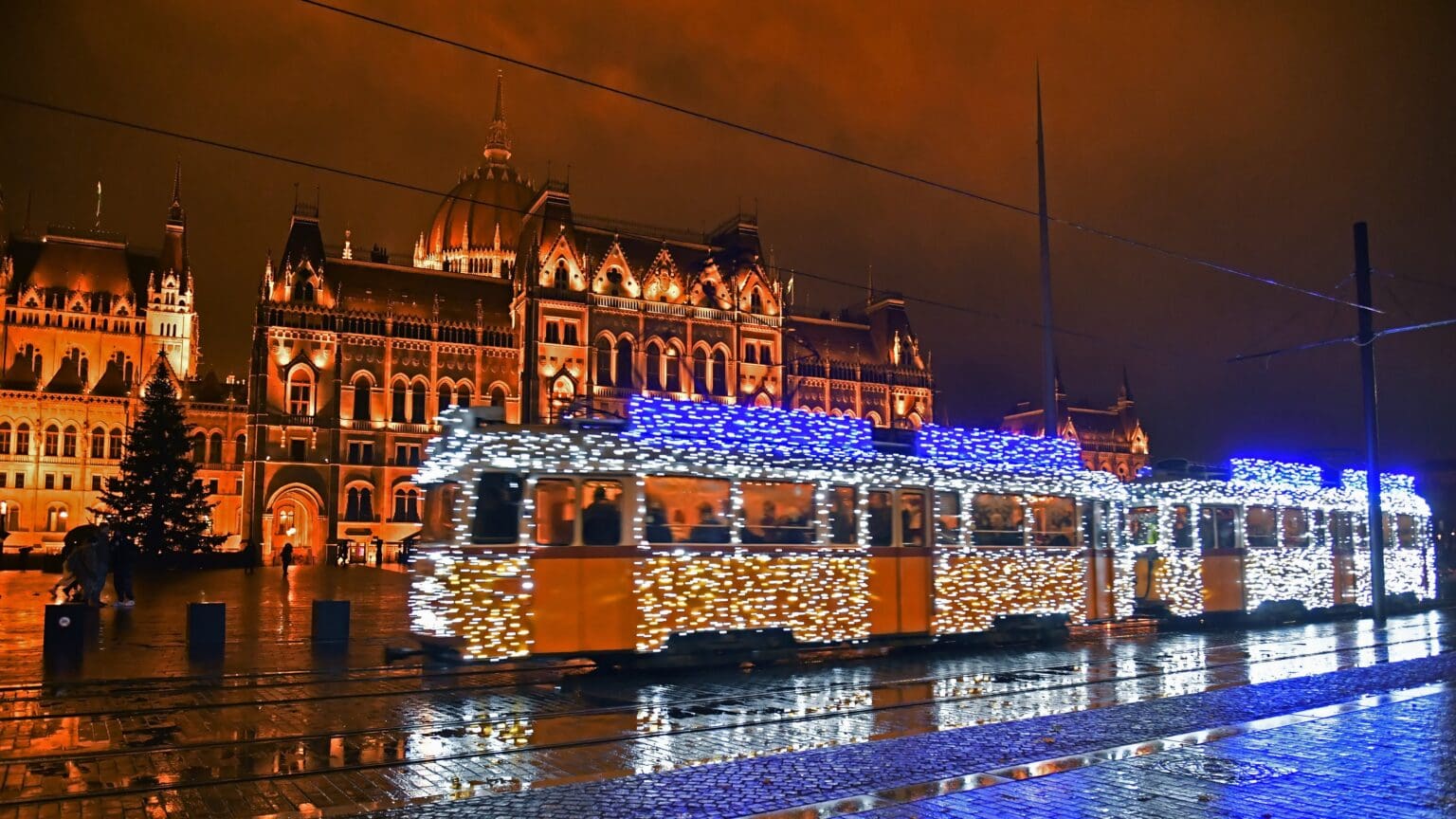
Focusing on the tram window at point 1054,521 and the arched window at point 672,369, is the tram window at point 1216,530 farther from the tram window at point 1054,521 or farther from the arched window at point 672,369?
the arched window at point 672,369

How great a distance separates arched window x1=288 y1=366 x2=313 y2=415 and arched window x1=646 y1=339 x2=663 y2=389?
20.3m

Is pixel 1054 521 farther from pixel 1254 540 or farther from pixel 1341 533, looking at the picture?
pixel 1341 533

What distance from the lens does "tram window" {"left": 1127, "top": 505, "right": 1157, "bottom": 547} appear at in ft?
67.8

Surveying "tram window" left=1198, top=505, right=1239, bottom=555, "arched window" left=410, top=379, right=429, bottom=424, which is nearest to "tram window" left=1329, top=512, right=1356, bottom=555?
"tram window" left=1198, top=505, right=1239, bottom=555

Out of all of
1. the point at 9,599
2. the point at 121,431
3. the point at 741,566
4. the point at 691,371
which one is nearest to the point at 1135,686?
the point at 741,566

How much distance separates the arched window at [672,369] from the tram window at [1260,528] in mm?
53559

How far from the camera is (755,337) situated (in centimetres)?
7825

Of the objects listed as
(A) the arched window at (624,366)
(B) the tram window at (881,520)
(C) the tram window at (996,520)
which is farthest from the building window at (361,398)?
(B) the tram window at (881,520)

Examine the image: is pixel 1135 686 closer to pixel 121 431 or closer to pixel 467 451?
pixel 467 451

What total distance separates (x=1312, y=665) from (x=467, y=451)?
11063 millimetres

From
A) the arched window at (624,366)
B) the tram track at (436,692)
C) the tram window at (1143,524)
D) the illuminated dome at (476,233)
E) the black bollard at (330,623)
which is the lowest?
the tram track at (436,692)

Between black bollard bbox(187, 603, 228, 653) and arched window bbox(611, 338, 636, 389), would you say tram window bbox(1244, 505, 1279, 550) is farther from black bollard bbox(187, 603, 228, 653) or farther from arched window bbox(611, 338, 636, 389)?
arched window bbox(611, 338, 636, 389)

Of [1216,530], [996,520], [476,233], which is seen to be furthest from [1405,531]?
[476,233]

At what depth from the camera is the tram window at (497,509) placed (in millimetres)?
13344
